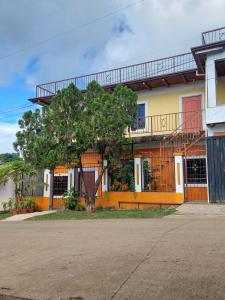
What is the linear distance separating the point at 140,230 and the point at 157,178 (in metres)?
8.07

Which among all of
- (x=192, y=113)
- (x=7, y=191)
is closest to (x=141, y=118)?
(x=192, y=113)

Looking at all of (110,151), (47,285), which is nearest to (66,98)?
(110,151)

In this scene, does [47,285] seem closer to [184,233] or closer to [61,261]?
[61,261]

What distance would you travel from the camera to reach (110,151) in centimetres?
1723

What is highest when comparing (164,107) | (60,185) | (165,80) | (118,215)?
(165,80)

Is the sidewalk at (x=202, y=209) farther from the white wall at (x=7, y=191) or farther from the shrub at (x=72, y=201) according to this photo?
the white wall at (x=7, y=191)

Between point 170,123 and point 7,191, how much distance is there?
10.4 m

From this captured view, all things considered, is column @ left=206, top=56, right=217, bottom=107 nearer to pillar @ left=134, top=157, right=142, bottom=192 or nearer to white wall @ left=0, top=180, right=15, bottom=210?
pillar @ left=134, top=157, right=142, bottom=192

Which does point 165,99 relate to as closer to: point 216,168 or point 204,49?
point 204,49

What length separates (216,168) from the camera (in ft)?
51.0

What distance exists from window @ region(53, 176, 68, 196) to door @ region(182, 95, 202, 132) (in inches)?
293

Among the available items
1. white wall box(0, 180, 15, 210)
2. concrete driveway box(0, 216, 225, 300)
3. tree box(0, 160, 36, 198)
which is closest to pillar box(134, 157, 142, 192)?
tree box(0, 160, 36, 198)

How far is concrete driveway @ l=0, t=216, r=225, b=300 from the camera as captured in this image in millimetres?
4918

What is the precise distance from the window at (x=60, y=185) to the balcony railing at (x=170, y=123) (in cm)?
482
